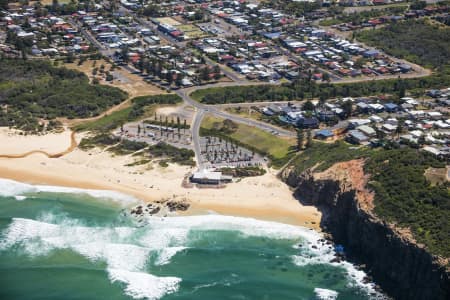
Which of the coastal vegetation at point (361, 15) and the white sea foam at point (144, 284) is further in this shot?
the coastal vegetation at point (361, 15)

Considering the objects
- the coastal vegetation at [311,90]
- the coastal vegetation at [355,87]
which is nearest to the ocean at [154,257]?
the coastal vegetation at [311,90]

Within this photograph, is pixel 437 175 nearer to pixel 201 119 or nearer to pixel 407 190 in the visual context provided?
pixel 407 190

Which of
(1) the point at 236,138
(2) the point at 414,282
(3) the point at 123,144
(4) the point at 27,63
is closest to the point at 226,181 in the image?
(1) the point at 236,138

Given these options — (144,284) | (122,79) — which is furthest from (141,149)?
(144,284)

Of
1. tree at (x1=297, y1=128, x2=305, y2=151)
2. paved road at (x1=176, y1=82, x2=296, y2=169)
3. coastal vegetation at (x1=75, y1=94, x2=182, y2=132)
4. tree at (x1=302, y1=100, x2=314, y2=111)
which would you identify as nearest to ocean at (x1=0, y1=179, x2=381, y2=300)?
paved road at (x1=176, y1=82, x2=296, y2=169)

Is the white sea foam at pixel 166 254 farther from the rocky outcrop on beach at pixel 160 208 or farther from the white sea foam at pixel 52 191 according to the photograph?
the white sea foam at pixel 52 191

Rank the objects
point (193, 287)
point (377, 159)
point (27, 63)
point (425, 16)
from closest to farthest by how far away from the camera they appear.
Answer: point (193, 287) → point (377, 159) → point (27, 63) → point (425, 16)

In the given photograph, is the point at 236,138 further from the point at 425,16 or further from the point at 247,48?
the point at 425,16
